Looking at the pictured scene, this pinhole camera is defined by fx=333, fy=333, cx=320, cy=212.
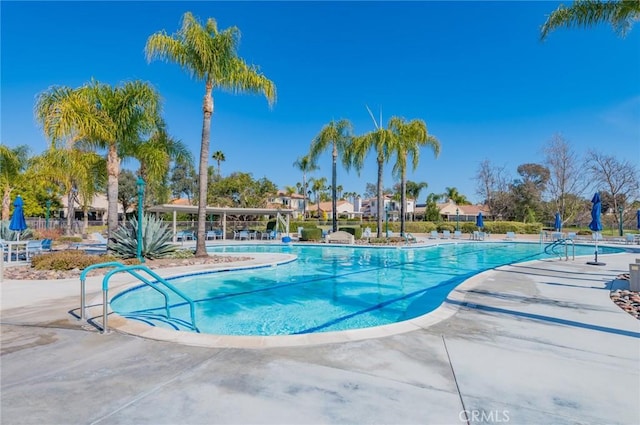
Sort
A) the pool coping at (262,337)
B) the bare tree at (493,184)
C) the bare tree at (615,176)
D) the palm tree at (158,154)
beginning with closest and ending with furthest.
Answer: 1. the pool coping at (262,337)
2. the palm tree at (158,154)
3. the bare tree at (615,176)
4. the bare tree at (493,184)

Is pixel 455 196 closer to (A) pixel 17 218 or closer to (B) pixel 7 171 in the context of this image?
(B) pixel 7 171

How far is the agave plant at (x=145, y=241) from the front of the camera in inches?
451

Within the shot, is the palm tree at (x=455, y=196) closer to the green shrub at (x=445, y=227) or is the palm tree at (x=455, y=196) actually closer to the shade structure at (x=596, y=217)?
the green shrub at (x=445, y=227)

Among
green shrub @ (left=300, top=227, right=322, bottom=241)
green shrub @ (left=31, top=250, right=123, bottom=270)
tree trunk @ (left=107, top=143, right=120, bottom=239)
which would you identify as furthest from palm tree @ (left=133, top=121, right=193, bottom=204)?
green shrub @ (left=300, top=227, right=322, bottom=241)

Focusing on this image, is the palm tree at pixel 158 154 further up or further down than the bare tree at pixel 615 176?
further down

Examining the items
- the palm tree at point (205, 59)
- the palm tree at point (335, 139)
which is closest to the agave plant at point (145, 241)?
the palm tree at point (205, 59)

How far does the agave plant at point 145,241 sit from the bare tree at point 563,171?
124 feet

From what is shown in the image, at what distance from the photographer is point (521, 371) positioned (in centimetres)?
325

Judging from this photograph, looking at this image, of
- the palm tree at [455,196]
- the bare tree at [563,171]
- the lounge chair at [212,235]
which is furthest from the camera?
the palm tree at [455,196]

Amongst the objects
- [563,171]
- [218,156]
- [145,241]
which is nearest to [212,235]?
[145,241]

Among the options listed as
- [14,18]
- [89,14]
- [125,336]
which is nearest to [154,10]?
[89,14]

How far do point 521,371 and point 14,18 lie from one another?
20.4 metres

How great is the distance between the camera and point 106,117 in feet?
37.0

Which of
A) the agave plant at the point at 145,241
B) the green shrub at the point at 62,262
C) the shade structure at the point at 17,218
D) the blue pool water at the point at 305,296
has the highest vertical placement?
the shade structure at the point at 17,218
